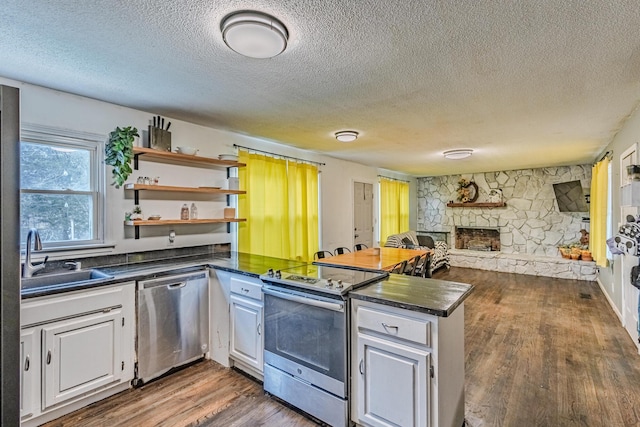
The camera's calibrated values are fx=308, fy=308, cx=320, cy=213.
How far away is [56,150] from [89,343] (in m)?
1.63

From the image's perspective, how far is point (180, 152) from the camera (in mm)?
3197

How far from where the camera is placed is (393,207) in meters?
7.62

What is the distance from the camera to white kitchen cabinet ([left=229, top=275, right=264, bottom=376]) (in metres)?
2.51

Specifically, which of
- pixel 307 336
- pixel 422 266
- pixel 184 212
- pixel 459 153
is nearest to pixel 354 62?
pixel 307 336

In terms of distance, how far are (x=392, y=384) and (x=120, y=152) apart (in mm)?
2858

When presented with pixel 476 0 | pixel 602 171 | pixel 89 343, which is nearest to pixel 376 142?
pixel 476 0

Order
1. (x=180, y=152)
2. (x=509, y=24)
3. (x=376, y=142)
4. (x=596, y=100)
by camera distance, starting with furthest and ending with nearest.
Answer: (x=376, y=142), (x=180, y=152), (x=596, y=100), (x=509, y=24)

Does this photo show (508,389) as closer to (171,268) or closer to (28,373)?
(171,268)

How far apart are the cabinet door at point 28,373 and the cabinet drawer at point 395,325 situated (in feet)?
6.80

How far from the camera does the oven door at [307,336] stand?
1.96 metres

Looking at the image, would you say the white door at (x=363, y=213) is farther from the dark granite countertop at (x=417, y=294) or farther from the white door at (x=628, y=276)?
the dark granite countertop at (x=417, y=294)

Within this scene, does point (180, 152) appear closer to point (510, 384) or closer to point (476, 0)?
point (476, 0)

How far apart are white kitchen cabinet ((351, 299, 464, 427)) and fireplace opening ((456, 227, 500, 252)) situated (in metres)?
6.91

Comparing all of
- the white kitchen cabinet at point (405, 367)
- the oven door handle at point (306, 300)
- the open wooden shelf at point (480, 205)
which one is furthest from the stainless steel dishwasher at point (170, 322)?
the open wooden shelf at point (480, 205)
